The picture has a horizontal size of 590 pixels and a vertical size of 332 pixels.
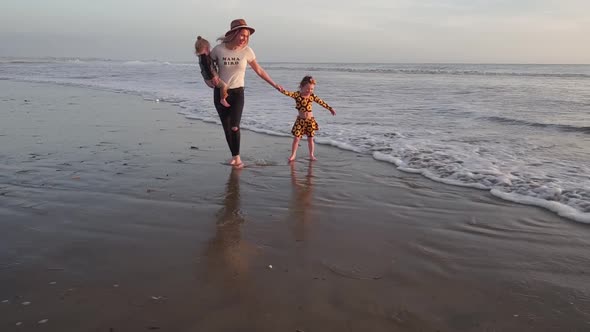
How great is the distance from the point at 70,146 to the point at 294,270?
461 centimetres

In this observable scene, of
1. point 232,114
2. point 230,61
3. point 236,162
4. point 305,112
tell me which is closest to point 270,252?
point 236,162

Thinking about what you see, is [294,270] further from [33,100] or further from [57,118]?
[33,100]

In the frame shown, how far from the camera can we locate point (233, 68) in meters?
5.41

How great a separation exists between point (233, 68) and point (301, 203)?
2.26 metres

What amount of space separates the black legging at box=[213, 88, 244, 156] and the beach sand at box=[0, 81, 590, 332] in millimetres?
409

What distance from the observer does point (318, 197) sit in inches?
164

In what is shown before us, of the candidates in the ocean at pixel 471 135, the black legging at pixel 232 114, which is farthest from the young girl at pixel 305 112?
the black legging at pixel 232 114

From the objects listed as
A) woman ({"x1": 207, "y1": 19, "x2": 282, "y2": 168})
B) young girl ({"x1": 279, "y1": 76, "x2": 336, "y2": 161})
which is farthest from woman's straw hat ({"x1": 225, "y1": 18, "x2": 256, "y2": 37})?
young girl ({"x1": 279, "y1": 76, "x2": 336, "y2": 161})

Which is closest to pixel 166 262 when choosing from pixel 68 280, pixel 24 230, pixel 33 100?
pixel 68 280

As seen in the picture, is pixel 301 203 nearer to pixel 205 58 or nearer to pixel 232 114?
pixel 232 114

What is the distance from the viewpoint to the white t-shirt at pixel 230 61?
17.6 feet

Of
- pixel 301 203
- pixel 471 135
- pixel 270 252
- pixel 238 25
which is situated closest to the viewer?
pixel 270 252

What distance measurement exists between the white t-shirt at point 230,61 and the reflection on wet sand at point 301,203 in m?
1.34

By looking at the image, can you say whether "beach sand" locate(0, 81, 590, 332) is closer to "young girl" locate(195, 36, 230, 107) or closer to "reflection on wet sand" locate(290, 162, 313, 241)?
"reflection on wet sand" locate(290, 162, 313, 241)
